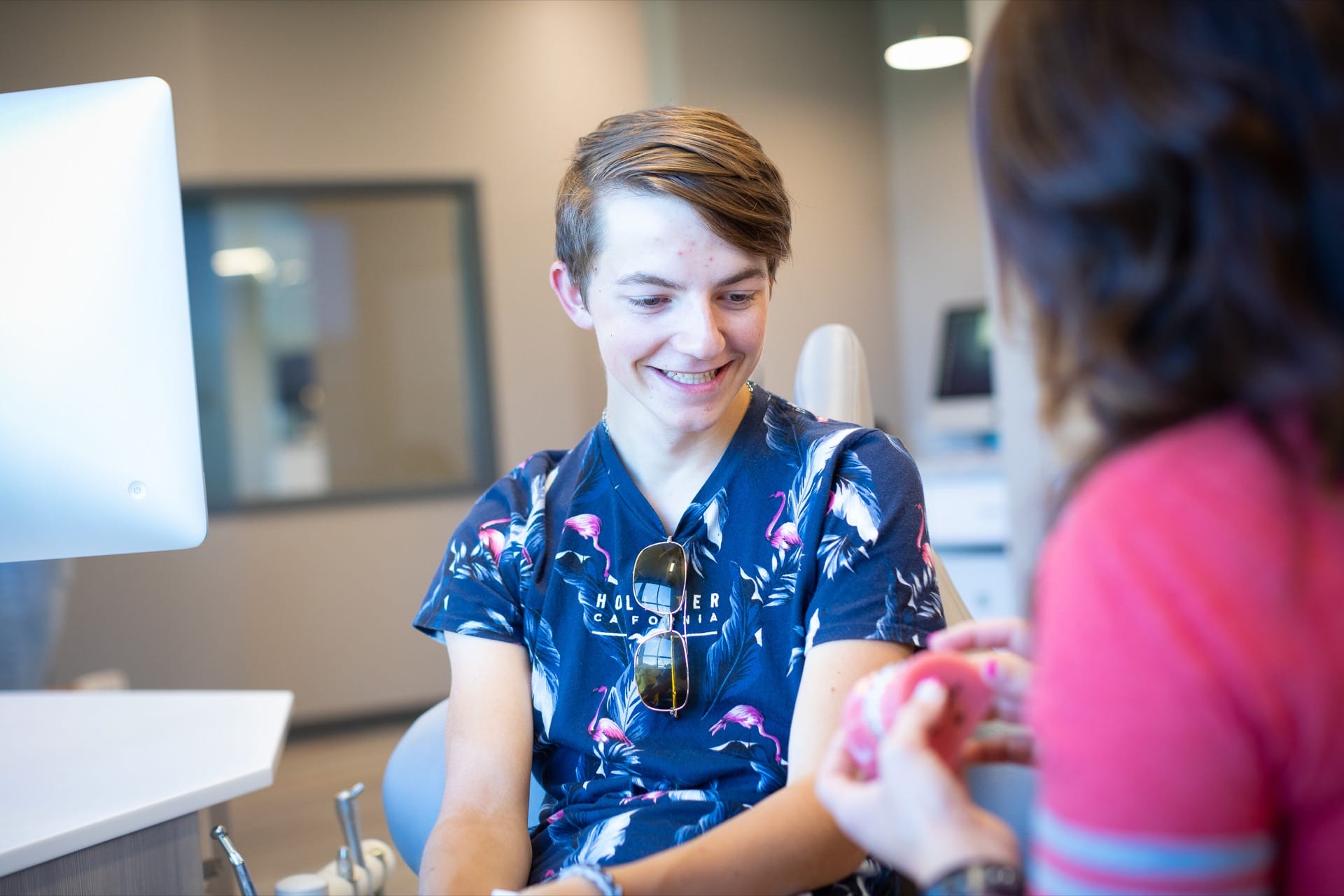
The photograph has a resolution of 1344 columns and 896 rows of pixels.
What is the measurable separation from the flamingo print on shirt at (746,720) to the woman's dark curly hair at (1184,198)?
64cm

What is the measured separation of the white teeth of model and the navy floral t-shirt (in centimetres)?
8

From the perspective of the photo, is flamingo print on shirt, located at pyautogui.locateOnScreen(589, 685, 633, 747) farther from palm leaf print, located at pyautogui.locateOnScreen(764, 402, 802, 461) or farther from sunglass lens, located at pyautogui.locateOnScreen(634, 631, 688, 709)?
palm leaf print, located at pyautogui.locateOnScreen(764, 402, 802, 461)

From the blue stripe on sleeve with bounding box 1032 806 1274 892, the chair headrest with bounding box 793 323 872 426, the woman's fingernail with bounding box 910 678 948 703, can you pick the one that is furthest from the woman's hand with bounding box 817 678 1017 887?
the chair headrest with bounding box 793 323 872 426

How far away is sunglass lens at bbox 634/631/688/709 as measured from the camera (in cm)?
116

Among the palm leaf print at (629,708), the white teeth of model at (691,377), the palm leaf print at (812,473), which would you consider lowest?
the palm leaf print at (629,708)

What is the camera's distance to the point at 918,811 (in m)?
0.62

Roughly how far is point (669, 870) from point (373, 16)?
4.19 metres

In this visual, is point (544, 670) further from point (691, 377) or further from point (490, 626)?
point (691, 377)

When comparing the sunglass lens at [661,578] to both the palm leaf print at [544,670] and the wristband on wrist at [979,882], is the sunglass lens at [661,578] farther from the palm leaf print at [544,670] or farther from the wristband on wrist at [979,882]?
the wristband on wrist at [979,882]

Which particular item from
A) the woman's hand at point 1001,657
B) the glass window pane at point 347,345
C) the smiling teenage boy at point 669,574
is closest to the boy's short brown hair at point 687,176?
the smiling teenage boy at point 669,574

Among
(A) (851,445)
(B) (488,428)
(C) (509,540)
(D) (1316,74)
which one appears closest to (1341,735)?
(D) (1316,74)

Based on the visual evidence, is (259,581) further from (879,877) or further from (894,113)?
(879,877)

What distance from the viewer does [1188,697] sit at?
48 centimetres

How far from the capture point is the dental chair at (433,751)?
133 cm
